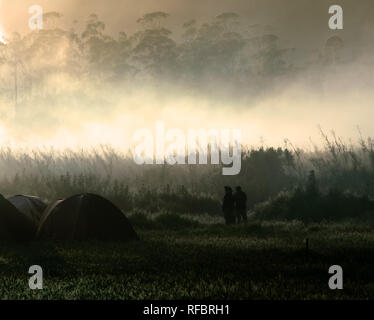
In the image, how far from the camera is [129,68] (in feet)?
294

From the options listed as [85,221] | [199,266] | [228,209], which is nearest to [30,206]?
[85,221]

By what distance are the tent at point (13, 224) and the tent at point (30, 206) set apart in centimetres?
90

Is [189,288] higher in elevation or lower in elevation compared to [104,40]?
lower

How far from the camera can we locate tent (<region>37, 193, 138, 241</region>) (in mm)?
24078

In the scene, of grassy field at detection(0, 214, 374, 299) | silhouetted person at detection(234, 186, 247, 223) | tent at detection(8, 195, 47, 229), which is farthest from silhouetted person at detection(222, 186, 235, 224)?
tent at detection(8, 195, 47, 229)

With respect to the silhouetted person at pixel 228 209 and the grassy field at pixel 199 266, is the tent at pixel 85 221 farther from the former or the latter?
the silhouetted person at pixel 228 209

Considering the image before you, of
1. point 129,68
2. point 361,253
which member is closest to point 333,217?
point 361,253

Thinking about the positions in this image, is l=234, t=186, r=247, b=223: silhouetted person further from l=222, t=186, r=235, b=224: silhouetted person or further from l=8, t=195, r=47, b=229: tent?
l=8, t=195, r=47, b=229: tent

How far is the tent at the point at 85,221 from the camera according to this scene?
→ 24078 mm

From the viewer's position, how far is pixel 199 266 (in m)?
17.0

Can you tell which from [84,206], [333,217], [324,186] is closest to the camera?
[84,206]
